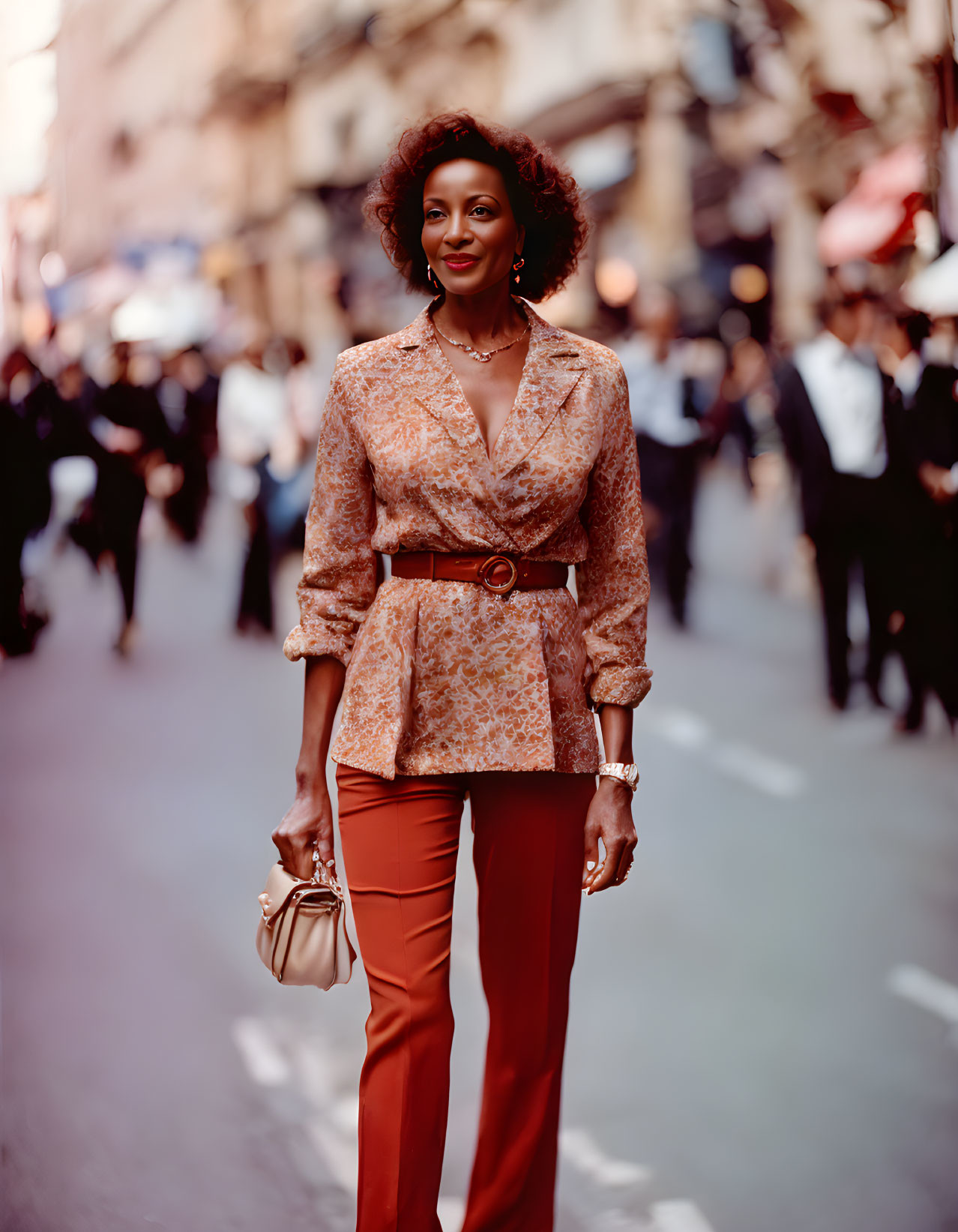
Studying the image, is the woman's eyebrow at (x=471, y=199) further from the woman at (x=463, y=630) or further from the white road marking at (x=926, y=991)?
the white road marking at (x=926, y=991)

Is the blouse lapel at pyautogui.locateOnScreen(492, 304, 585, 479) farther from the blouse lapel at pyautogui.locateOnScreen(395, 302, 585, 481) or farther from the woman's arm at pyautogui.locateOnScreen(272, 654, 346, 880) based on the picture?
the woman's arm at pyautogui.locateOnScreen(272, 654, 346, 880)

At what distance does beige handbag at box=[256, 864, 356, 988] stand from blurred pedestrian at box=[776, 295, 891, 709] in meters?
3.37

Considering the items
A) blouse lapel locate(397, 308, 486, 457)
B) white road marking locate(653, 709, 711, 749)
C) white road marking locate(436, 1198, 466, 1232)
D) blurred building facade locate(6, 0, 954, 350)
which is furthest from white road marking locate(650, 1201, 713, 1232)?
blurred building facade locate(6, 0, 954, 350)

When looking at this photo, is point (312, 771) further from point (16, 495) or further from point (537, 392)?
point (16, 495)

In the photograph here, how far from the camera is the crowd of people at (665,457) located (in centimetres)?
438

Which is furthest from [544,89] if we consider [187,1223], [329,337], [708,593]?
[187,1223]

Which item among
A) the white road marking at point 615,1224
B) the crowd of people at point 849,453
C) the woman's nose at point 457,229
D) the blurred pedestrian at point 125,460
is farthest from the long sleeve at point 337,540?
the crowd of people at point 849,453

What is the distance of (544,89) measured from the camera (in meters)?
4.69

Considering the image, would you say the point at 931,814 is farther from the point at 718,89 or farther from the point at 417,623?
the point at 417,623

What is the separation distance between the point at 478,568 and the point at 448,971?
0.53 m

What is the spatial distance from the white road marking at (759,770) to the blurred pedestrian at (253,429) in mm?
1619

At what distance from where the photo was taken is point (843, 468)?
16.5 feet

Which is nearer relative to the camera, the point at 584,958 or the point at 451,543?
the point at 451,543

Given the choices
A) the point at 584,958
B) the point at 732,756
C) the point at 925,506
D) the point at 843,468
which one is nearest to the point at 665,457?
the point at 843,468
